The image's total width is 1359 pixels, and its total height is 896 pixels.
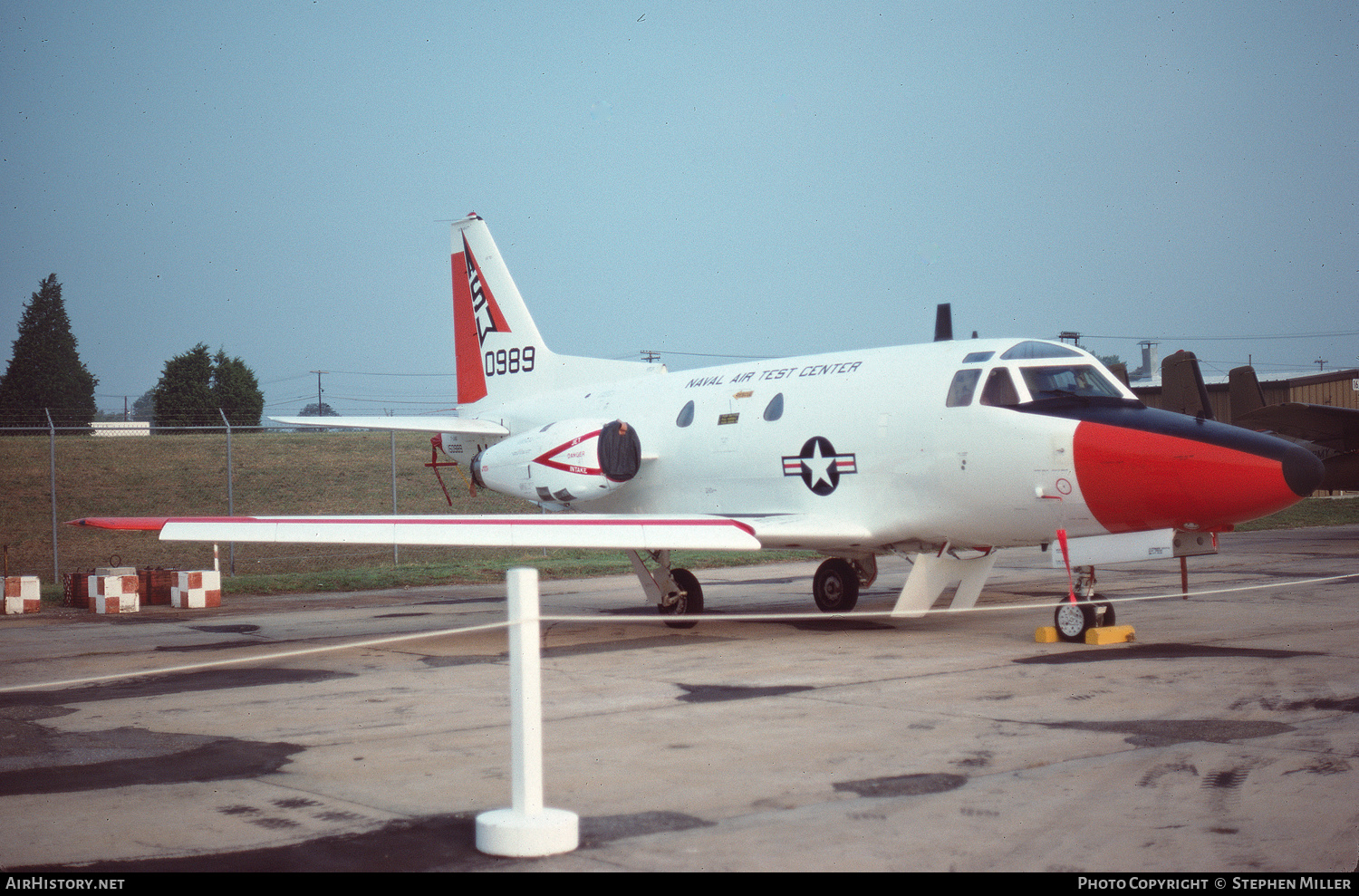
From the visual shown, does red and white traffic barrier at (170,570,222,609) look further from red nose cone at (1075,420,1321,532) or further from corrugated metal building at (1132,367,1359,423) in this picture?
corrugated metal building at (1132,367,1359,423)

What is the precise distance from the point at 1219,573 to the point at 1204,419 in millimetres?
8908

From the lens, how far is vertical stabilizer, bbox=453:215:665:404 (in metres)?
17.3

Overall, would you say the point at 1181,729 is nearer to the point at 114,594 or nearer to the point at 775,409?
the point at 775,409

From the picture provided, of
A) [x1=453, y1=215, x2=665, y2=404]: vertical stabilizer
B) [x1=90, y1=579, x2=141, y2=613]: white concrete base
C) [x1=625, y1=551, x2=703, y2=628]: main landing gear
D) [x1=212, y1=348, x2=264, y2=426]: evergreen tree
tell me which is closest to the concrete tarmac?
[x1=625, y1=551, x2=703, y2=628]: main landing gear

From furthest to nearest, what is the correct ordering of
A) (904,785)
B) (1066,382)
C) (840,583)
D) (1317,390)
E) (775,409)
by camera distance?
(1317,390) → (840,583) → (775,409) → (1066,382) → (904,785)

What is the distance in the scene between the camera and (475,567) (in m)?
21.9

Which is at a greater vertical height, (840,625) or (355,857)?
(355,857)

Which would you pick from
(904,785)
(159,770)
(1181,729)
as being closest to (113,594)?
(159,770)

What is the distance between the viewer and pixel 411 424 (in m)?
15.6

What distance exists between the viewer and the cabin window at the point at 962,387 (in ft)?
37.4

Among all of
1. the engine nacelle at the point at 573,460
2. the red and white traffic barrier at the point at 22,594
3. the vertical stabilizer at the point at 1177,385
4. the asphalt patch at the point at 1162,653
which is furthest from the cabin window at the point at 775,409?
the vertical stabilizer at the point at 1177,385

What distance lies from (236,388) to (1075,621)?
223ft

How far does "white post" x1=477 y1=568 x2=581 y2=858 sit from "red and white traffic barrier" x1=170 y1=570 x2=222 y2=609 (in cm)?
1412

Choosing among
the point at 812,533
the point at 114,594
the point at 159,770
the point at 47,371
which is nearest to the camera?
the point at 159,770
